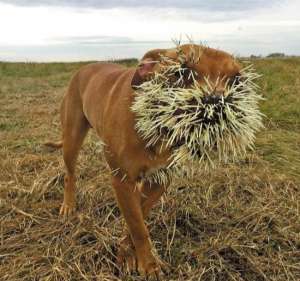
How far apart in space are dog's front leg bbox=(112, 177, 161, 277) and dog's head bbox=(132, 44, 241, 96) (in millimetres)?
998

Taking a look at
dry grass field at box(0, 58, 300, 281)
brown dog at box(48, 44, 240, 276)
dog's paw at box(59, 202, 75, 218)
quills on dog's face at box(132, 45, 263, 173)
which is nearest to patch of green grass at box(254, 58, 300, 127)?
dry grass field at box(0, 58, 300, 281)

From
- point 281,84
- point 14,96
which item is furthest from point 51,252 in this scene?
point 14,96

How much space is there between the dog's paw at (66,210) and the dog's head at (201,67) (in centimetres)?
234

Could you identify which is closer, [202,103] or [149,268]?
[202,103]

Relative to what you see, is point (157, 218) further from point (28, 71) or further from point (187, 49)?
point (28, 71)

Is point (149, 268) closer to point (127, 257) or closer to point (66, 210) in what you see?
point (127, 257)

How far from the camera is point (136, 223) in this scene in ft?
11.2

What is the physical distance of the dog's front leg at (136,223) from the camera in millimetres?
3344

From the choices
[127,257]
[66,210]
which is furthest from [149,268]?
[66,210]

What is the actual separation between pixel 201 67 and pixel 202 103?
9.6 inches

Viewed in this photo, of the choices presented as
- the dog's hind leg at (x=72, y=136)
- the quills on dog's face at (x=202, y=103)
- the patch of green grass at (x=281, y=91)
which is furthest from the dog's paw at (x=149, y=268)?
the patch of green grass at (x=281, y=91)

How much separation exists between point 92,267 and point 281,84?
8.76 metres

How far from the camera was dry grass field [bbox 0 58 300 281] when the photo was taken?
12.1ft

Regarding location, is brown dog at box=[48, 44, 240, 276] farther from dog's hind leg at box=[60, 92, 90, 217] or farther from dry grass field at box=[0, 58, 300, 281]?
dog's hind leg at box=[60, 92, 90, 217]
